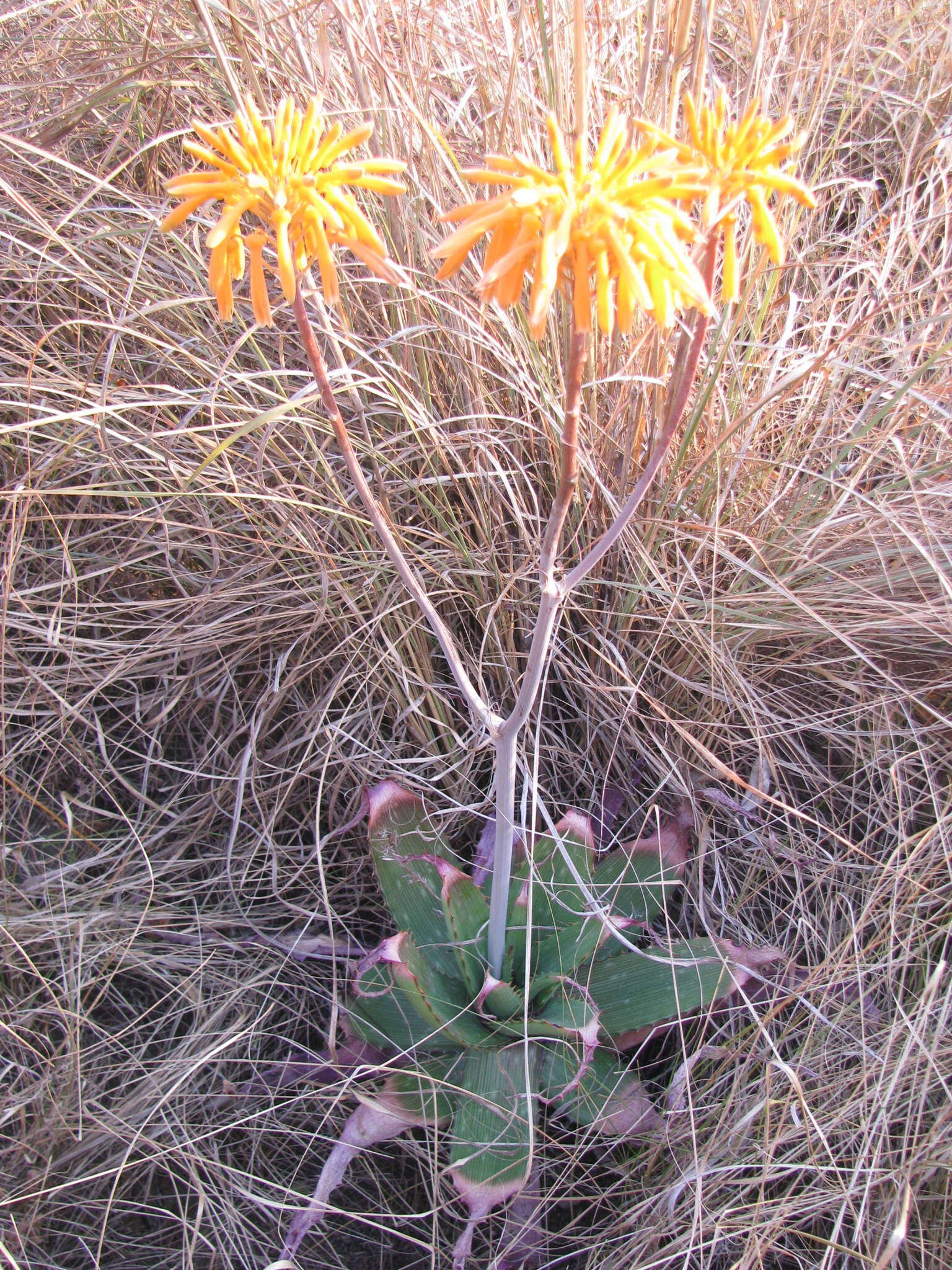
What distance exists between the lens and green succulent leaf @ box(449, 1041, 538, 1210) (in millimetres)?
1237

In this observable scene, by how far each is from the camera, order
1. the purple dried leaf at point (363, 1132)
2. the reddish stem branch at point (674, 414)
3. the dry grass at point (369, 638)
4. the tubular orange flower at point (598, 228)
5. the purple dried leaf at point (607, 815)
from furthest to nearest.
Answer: the purple dried leaf at point (607, 815) → the dry grass at point (369, 638) → the purple dried leaf at point (363, 1132) → the reddish stem branch at point (674, 414) → the tubular orange flower at point (598, 228)

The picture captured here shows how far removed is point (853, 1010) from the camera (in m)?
1.40

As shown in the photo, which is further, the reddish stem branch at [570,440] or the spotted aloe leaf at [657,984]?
the spotted aloe leaf at [657,984]

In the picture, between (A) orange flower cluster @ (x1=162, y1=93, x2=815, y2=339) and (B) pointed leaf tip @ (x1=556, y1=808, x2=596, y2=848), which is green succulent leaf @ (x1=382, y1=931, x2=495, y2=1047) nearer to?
(B) pointed leaf tip @ (x1=556, y1=808, x2=596, y2=848)

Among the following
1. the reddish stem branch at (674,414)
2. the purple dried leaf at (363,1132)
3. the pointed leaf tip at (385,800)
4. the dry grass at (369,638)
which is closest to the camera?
the reddish stem branch at (674,414)

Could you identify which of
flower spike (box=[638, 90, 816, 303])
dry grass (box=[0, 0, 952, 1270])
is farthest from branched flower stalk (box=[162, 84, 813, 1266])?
dry grass (box=[0, 0, 952, 1270])

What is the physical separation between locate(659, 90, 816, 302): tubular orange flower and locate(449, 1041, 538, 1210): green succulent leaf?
1088 millimetres

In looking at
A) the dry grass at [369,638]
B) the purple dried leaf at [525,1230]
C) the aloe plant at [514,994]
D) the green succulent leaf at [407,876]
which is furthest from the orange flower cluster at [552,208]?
the purple dried leaf at [525,1230]

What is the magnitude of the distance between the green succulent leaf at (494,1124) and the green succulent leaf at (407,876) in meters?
0.18

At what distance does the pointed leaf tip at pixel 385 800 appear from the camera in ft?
5.05

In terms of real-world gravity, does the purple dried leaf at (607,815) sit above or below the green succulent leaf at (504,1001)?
below

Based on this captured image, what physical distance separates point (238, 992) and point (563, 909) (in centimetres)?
61

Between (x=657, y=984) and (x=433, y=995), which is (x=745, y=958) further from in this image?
(x=433, y=995)

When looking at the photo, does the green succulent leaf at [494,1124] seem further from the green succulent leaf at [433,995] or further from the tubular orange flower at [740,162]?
the tubular orange flower at [740,162]
